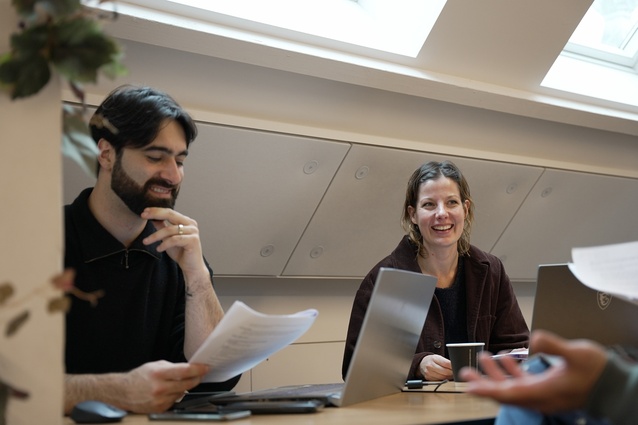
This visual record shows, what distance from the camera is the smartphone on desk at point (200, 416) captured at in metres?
1.45

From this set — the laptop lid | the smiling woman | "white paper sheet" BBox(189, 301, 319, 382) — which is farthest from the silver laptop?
the smiling woman

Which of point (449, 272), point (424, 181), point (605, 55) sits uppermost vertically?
point (605, 55)

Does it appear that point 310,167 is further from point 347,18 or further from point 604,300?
point 604,300

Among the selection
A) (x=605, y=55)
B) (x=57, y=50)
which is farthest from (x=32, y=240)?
(x=605, y=55)

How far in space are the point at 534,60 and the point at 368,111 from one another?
2.41ft

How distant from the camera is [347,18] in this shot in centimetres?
292

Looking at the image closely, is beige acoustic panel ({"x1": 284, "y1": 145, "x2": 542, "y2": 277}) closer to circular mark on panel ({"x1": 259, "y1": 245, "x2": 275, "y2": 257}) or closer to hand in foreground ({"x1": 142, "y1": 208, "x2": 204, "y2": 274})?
circular mark on panel ({"x1": 259, "y1": 245, "x2": 275, "y2": 257})

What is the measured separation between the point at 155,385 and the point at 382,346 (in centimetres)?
51

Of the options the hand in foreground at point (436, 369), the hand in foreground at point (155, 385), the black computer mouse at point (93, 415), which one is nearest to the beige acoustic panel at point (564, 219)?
the hand in foreground at point (436, 369)

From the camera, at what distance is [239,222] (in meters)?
2.82

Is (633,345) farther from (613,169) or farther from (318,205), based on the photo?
(613,169)

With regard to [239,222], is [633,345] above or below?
below

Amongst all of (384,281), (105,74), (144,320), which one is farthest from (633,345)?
(105,74)

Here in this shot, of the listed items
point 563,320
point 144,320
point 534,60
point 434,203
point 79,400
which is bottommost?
point 79,400
